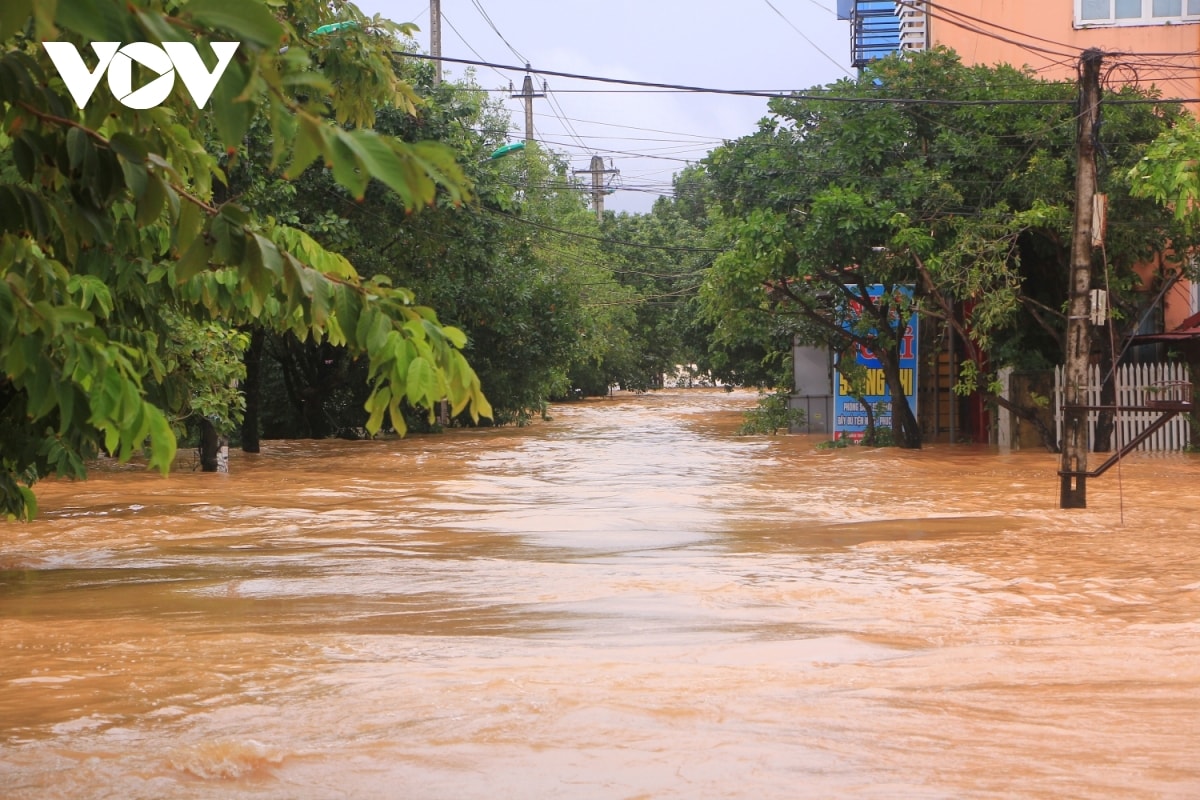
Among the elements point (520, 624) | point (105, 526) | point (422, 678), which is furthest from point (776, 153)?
point (422, 678)

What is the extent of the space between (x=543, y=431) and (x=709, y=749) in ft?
97.7

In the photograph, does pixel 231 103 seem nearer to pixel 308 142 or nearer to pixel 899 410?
pixel 308 142

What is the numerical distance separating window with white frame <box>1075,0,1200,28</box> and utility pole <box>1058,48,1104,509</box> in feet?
42.3

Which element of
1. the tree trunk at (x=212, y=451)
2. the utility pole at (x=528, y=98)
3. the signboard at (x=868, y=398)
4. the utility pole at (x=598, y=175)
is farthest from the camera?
the utility pole at (x=598, y=175)

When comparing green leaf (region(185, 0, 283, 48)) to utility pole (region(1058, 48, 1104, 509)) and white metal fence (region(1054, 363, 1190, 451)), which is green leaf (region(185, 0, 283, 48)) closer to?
utility pole (region(1058, 48, 1104, 509))

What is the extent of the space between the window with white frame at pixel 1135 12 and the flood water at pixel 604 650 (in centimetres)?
1346

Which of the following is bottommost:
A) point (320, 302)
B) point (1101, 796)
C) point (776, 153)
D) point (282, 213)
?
point (1101, 796)

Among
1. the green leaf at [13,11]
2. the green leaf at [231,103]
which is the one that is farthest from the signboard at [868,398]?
the green leaf at [13,11]

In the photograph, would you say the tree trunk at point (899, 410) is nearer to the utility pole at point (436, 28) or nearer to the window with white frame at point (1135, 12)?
the window with white frame at point (1135, 12)

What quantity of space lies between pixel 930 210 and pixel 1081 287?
802 cm

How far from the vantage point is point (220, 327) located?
1590cm

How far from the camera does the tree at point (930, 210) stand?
20922 millimetres

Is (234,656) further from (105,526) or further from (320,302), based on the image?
(105,526)

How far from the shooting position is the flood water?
5270 mm
